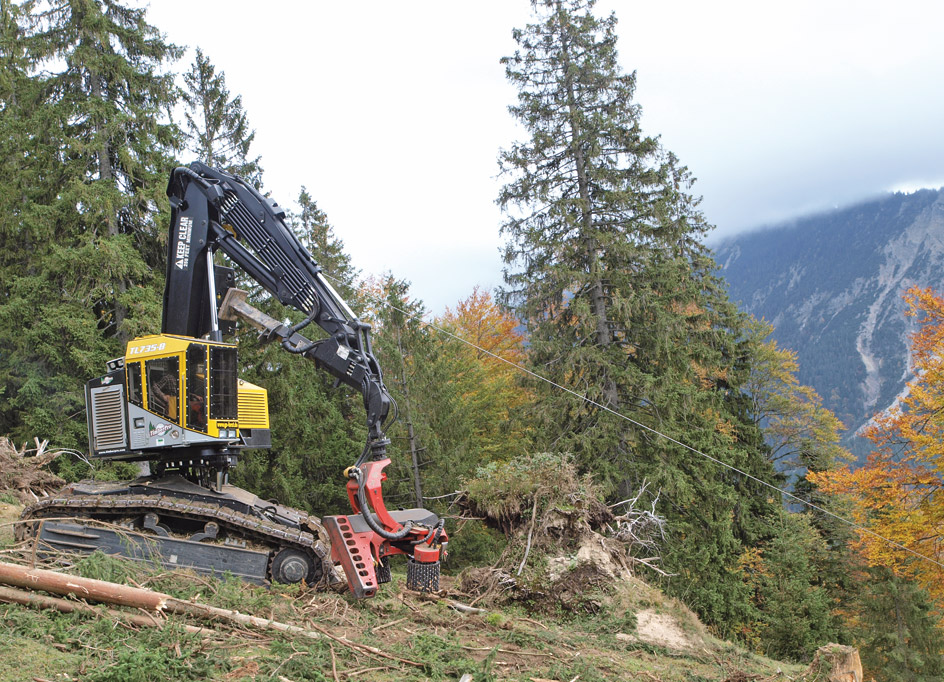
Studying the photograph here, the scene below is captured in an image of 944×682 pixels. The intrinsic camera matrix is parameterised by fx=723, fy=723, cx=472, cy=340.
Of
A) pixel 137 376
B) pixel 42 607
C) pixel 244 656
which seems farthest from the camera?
pixel 137 376

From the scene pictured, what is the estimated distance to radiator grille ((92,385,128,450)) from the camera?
8.84 m

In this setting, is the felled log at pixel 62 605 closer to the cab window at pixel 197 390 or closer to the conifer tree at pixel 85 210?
the cab window at pixel 197 390

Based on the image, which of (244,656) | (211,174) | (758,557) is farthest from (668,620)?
(758,557)

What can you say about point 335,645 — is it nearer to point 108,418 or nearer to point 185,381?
point 185,381

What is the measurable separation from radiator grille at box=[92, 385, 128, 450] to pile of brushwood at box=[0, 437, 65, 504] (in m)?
5.54

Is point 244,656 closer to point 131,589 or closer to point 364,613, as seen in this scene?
point 131,589

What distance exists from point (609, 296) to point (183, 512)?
12139 mm

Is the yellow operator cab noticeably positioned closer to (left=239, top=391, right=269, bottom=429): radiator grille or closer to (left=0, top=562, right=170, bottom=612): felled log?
(left=239, top=391, right=269, bottom=429): radiator grille

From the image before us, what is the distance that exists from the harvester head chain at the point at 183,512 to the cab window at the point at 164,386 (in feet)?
3.26

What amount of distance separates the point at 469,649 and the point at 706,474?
13199 mm

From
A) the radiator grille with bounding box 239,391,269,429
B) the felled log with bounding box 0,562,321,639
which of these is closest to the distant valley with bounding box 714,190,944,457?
the radiator grille with bounding box 239,391,269,429

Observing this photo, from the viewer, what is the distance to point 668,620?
30.2 ft

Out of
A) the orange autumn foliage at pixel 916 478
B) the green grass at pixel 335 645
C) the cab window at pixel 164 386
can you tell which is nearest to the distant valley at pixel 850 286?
the orange autumn foliage at pixel 916 478

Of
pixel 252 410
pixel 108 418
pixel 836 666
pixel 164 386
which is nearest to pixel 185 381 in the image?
Answer: pixel 164 386
